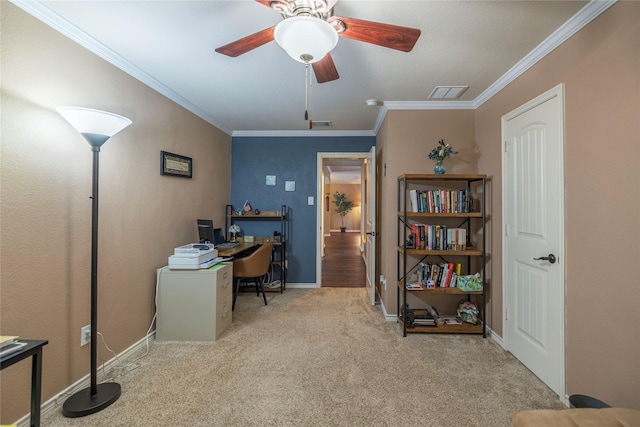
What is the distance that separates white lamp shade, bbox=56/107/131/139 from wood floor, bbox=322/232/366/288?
11.8ft

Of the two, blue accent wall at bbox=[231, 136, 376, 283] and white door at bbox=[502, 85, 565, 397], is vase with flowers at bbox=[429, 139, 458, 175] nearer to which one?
white door at bbox=[502, 85, 565, 397]

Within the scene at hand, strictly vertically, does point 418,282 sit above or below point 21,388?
above

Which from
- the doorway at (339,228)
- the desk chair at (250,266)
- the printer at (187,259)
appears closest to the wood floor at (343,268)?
the doorway at (339,228)

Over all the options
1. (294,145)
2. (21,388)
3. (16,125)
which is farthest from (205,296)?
(294,145)

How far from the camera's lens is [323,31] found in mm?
1198

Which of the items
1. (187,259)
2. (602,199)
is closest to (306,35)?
(602,199)

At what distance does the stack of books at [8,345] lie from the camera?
116 cm

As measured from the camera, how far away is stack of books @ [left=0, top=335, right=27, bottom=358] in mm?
1162

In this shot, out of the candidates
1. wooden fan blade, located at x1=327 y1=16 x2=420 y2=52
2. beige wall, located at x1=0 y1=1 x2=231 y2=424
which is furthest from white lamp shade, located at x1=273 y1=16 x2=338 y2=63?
beige wall, located at x1=0 y1=1 x2=231 y2=424

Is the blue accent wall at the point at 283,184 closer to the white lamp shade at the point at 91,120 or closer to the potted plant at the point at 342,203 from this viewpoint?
the white lamp shade at the point at 91,120

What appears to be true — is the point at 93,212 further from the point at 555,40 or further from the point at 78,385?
the point at 555,40

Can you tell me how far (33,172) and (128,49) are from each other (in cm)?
111

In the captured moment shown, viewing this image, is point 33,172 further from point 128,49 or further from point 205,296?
point 205,296

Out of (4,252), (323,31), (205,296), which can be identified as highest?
(323,31)
